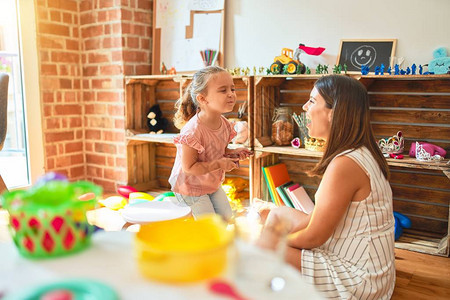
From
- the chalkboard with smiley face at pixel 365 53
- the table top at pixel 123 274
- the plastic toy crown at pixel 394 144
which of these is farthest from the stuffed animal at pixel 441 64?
the table top at pixel 123 274

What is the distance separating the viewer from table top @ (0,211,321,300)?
669mm

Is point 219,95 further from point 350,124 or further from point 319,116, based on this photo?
point 350,124

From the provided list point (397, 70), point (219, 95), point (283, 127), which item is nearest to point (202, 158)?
point (219, 95)

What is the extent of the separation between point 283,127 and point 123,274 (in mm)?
2194

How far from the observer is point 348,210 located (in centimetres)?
136

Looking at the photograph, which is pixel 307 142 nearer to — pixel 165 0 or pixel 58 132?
pixel 165 0

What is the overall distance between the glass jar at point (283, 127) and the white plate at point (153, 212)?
1035 millimetres

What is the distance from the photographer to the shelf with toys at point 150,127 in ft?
10.9

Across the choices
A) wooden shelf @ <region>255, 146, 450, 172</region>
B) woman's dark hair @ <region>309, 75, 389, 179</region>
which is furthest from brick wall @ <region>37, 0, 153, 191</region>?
woman's dark hair @ <region>309, 75, 389, 179</region>

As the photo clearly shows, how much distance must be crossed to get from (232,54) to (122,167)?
1.26 metres

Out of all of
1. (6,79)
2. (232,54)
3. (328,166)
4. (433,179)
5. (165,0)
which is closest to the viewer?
(328,166)

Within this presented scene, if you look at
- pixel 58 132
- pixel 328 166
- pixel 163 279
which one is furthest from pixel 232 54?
pixel 163 279

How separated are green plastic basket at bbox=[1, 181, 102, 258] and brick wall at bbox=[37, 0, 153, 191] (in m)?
2.66

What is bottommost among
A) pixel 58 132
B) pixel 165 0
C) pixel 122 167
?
pixel 122 167
